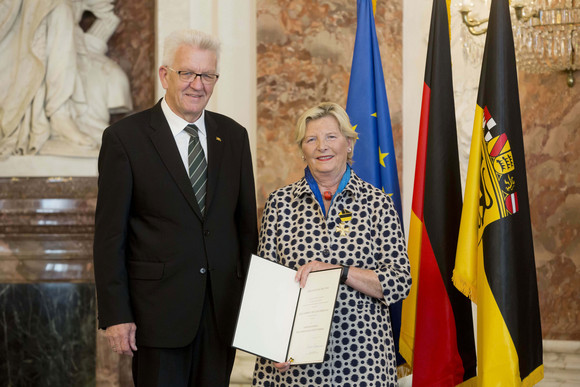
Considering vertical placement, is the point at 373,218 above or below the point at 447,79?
below

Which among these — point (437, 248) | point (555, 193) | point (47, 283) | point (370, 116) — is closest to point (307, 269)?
point (437, 248)

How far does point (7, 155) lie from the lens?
4.48 m

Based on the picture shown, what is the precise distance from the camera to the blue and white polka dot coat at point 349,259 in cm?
260

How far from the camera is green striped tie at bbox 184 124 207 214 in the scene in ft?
8.78

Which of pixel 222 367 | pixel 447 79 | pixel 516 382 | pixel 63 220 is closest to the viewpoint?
pixel 222 367

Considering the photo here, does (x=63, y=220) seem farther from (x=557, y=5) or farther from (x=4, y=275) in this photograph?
(x=557, y=5)

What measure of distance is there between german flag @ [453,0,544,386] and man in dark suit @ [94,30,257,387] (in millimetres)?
1131

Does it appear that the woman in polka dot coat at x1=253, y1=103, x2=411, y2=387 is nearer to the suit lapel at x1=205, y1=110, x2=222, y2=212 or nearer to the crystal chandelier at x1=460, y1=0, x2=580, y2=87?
the suit lapel at x1=205, y1=110, x2=222, y2=212

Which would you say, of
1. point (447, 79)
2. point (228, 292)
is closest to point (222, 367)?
point (228, 292)

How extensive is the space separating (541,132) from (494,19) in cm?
109

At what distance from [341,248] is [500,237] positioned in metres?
0.88

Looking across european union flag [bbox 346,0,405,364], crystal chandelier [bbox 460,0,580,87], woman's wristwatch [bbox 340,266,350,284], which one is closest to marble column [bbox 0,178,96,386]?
european union flag [bbox 346,0,405,364]

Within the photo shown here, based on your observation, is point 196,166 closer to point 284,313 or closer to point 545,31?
point 284,313

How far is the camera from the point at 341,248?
8.71 ft
